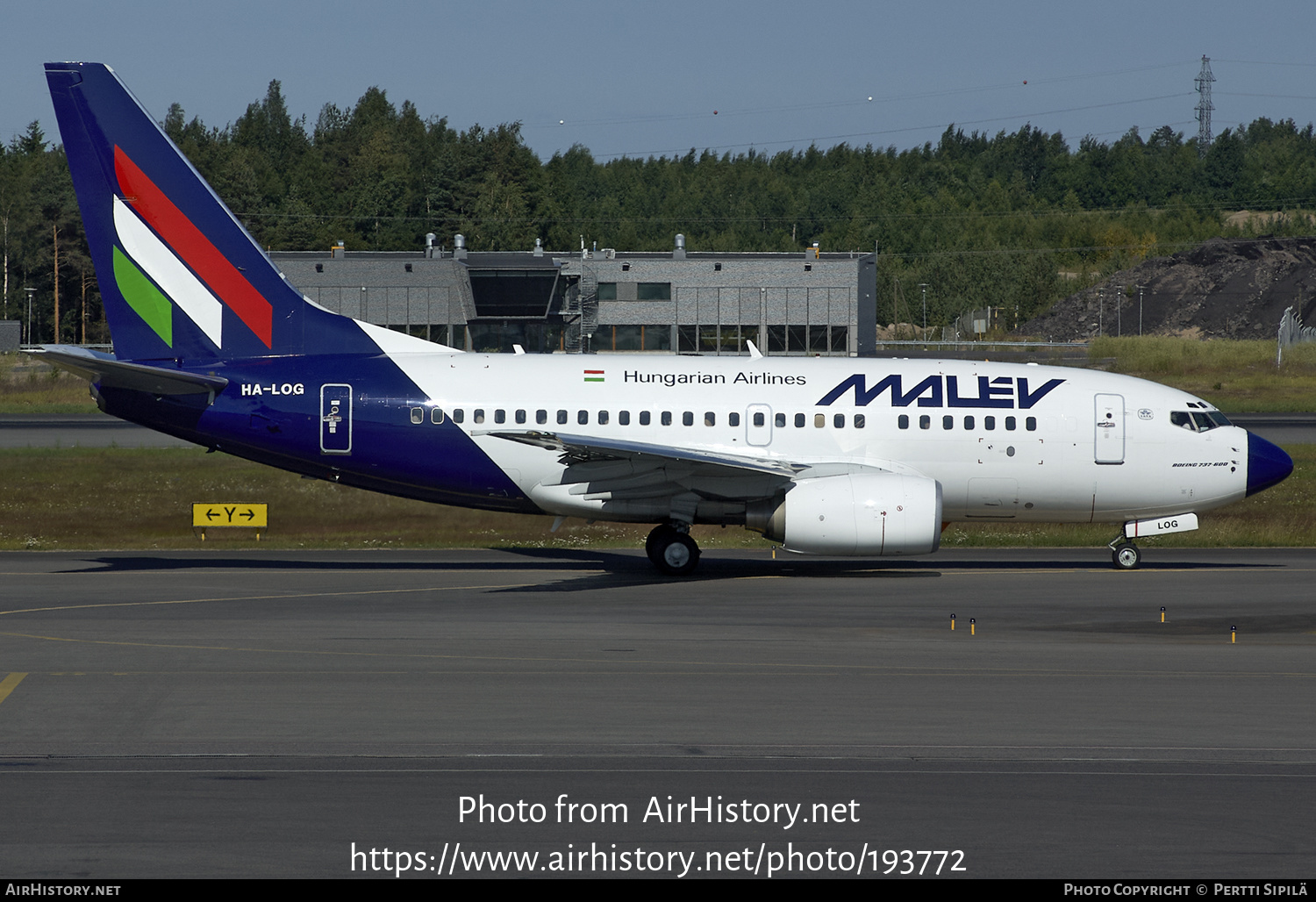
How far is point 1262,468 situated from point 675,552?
490 inches

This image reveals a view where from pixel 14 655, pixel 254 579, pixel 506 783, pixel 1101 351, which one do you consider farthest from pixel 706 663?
pixel 1101 351

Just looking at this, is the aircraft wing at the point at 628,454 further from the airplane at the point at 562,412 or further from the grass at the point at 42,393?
the grass at the point at 42,393

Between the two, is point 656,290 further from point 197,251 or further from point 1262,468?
point 1262,468

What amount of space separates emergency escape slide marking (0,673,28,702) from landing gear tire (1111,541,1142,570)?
20.9 metres

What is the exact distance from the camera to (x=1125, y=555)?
90.6 ft

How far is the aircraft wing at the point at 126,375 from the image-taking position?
80.0 feet

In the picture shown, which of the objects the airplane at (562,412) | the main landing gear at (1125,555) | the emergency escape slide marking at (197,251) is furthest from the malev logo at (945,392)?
the emergency escape slide marking at (197,251)

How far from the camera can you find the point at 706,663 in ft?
58.9

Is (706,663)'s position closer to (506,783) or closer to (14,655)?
(506,783)

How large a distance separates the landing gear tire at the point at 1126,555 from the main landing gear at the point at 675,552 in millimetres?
9044

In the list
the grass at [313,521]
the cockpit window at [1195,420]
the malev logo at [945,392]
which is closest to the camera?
the malev logo at [945,392]

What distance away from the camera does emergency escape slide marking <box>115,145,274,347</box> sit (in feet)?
86.5
